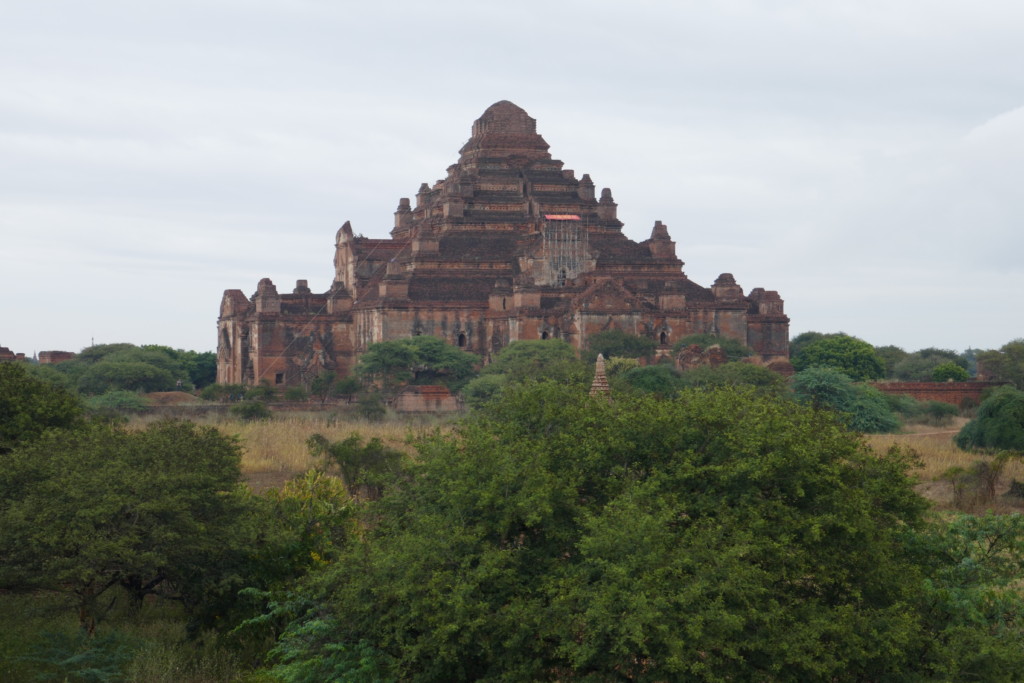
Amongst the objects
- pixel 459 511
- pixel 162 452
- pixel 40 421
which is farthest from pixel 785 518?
pixel 40 421

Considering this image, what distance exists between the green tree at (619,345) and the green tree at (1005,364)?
16.6 m

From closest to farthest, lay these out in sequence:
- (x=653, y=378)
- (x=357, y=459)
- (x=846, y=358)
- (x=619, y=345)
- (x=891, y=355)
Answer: (x=357, y=459) < (x=653, y=378) < (x=619, y=345) < (x=846, y=358) < (x=891, y=355)

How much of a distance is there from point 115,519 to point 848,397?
3807 cm

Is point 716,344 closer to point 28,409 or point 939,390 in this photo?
point 939,390

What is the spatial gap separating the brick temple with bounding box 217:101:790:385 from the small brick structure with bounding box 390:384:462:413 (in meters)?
8.28

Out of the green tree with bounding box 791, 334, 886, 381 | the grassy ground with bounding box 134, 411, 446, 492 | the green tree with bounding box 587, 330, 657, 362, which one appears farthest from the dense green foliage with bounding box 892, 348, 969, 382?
the grassy ground with bounding box 134, 411, 446, 492

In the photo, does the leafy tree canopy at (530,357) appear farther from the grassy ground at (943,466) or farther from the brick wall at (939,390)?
the brick wall at (939,390)

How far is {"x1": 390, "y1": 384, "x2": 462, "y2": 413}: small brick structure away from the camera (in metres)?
58.3

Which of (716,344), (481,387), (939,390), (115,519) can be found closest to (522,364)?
(481,387)

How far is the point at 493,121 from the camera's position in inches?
3184

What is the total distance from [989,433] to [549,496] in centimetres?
2891

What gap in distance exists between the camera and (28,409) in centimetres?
2836

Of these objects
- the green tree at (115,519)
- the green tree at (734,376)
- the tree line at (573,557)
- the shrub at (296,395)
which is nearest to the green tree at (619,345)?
the green tree at (734,376)

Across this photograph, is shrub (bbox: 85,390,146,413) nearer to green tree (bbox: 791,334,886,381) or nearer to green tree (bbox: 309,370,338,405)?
green tree (bbox: 309,370,338,405)
